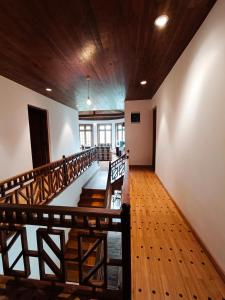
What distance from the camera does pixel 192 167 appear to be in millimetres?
2377

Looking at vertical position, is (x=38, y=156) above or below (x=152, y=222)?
above

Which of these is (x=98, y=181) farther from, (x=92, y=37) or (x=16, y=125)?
(x=92, y=37)

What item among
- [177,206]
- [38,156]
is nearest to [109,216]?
[177,206]

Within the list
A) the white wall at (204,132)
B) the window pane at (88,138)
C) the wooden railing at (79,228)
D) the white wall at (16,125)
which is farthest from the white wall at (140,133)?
the window pane at (88,138)

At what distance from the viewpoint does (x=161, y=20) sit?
192 cm

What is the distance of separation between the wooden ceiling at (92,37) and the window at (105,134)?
34.4 feet

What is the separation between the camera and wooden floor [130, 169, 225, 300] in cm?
156

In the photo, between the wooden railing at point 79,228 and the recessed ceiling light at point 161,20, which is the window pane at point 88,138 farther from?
the wooden railing at point 79,228

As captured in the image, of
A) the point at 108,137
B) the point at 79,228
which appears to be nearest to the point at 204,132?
the point at 79,228

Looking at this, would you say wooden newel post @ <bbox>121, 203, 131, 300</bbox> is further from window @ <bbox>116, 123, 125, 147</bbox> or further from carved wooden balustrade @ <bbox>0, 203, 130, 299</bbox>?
window @ <bbox>116, 123, 125, 147</bbox>

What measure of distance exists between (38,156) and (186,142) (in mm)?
4578

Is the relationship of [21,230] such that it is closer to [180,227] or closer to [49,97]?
[180,227]

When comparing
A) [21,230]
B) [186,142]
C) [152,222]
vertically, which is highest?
[186,142]

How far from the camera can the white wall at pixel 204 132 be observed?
1.64 metres
